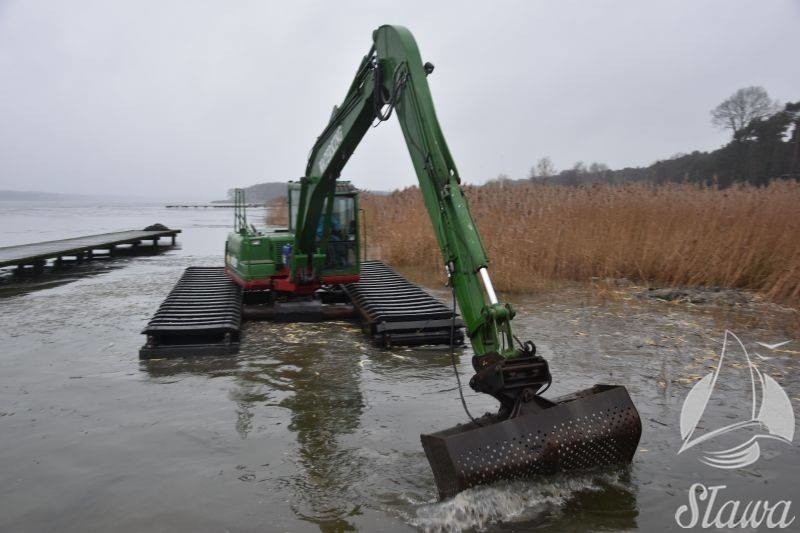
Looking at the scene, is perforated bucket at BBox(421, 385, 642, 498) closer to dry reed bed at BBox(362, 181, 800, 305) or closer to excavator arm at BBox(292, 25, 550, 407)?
excavator arm at BBox(292, 25, 550, 407)

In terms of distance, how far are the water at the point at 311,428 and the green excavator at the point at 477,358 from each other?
0.68 ft

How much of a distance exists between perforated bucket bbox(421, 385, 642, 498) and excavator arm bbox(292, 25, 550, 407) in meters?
0.24

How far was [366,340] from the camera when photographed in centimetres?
828

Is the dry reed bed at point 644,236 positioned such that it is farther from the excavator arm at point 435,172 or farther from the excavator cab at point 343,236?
the excavator arm at point 435,172

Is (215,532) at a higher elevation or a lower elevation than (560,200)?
lower

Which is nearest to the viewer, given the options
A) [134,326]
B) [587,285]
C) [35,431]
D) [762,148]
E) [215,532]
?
[215,532]

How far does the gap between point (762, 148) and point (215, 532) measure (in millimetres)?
18902

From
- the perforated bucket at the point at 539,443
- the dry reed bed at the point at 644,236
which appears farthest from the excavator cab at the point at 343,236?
the perforated bucket at the point at 539,443

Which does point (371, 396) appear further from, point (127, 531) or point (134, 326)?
point (134, 326)

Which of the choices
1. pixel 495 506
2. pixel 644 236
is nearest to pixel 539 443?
pixel 495 506

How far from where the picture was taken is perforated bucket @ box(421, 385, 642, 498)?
359 cm

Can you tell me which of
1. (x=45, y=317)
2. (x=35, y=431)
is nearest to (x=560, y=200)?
(x=45, y=317)

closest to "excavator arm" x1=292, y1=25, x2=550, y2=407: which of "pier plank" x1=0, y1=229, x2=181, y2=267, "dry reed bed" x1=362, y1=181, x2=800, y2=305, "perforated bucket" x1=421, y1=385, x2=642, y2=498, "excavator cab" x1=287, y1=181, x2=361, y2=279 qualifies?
"perforated bucket" x1=421, y1=385, x2=642, y2=498

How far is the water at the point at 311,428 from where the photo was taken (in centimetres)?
374
